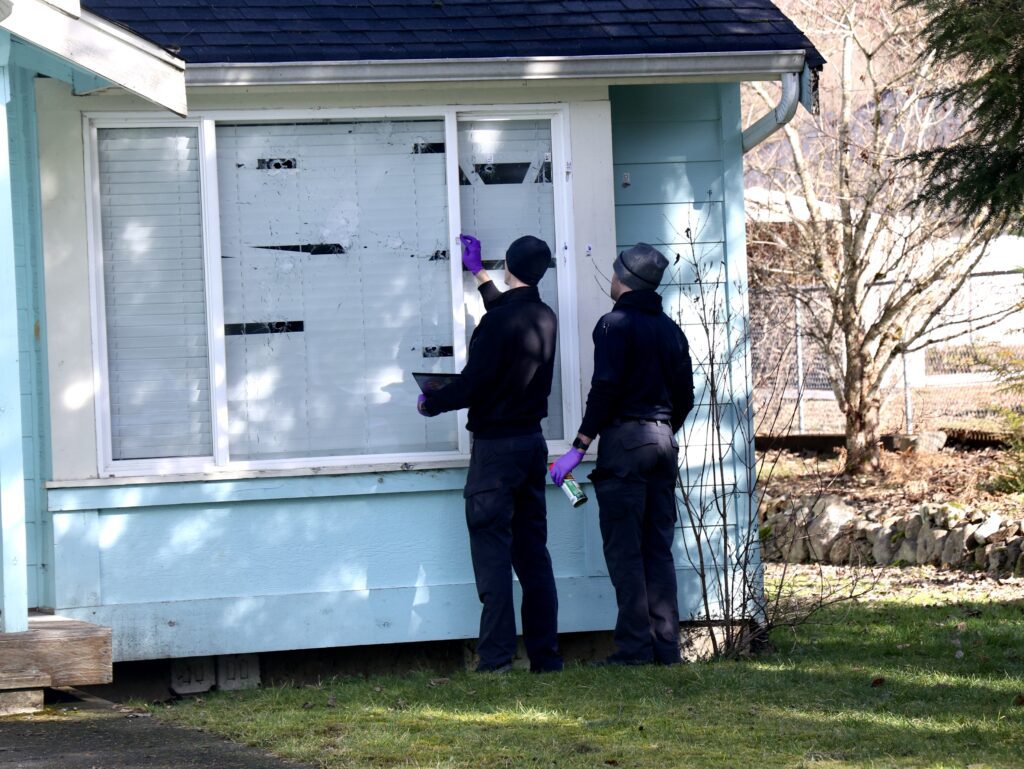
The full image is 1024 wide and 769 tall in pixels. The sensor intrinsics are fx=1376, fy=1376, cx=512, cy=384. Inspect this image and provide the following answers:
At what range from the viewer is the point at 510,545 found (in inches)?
255

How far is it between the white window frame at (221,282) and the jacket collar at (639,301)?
0.60 m

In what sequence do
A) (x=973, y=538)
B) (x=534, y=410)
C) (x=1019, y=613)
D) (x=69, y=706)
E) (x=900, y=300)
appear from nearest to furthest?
(x=69, y=706) → (x=534, y=410) → (x=1019, y=613) → (x=973, y=538) → (x=900, y=300)

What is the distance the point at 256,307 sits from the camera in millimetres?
6852

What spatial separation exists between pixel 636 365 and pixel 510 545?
1032mm

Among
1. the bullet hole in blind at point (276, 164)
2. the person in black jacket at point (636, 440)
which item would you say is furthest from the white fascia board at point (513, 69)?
the person in black jacket at point (636, 440)

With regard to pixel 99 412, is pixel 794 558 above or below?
below

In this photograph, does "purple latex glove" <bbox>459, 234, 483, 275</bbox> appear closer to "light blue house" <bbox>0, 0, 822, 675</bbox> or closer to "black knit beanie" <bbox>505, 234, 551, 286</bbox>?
"light blue house" <bbox>0, 0, 822, 675</bbox>

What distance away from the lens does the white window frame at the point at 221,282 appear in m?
6.67

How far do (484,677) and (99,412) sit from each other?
225cm

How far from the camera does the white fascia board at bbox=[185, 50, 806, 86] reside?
648 cm

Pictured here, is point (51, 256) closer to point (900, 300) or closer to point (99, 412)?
point (99, 412)

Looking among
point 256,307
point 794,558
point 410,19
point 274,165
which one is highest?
point 410,19

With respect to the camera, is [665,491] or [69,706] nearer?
[69,706]

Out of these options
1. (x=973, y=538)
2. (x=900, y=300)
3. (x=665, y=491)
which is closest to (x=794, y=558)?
(x=973, y=538)
